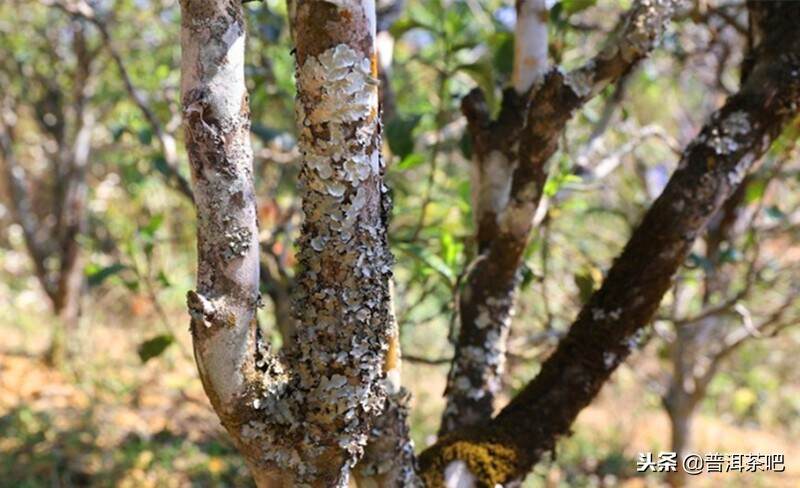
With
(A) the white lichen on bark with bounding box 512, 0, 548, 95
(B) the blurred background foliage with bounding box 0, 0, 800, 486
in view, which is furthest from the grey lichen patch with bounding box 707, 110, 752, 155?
(B) the blurred background foliage with bounding box 0, 0, 800, 486

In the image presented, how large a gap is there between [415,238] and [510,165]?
480 millimetres

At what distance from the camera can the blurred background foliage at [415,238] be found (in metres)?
2.06

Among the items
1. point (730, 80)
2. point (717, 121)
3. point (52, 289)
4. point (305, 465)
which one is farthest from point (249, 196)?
point (730, 80)

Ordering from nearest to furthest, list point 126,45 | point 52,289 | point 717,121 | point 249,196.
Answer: point 249,196 < point 717,121 < point 126,45 < point 52,289

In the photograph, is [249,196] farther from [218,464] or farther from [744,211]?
[218,464]

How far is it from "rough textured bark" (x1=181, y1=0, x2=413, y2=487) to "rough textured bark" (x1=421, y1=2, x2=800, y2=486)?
1.16 feet

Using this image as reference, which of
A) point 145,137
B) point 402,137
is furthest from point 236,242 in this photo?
point 145,137

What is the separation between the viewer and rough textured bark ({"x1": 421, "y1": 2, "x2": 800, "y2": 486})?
51.6 inches

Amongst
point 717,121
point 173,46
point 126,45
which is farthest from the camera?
point 126,45

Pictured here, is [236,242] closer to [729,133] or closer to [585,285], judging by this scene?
[729,133]

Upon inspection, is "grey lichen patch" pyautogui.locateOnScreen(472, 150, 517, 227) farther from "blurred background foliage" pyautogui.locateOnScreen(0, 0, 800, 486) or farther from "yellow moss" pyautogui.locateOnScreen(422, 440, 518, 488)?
"yellow moss" pyautogui.locateOnScreen(422, 440, 518, 488)

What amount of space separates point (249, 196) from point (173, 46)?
3258 mm

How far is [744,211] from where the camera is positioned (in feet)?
8.65

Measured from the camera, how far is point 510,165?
1461 millimetres
